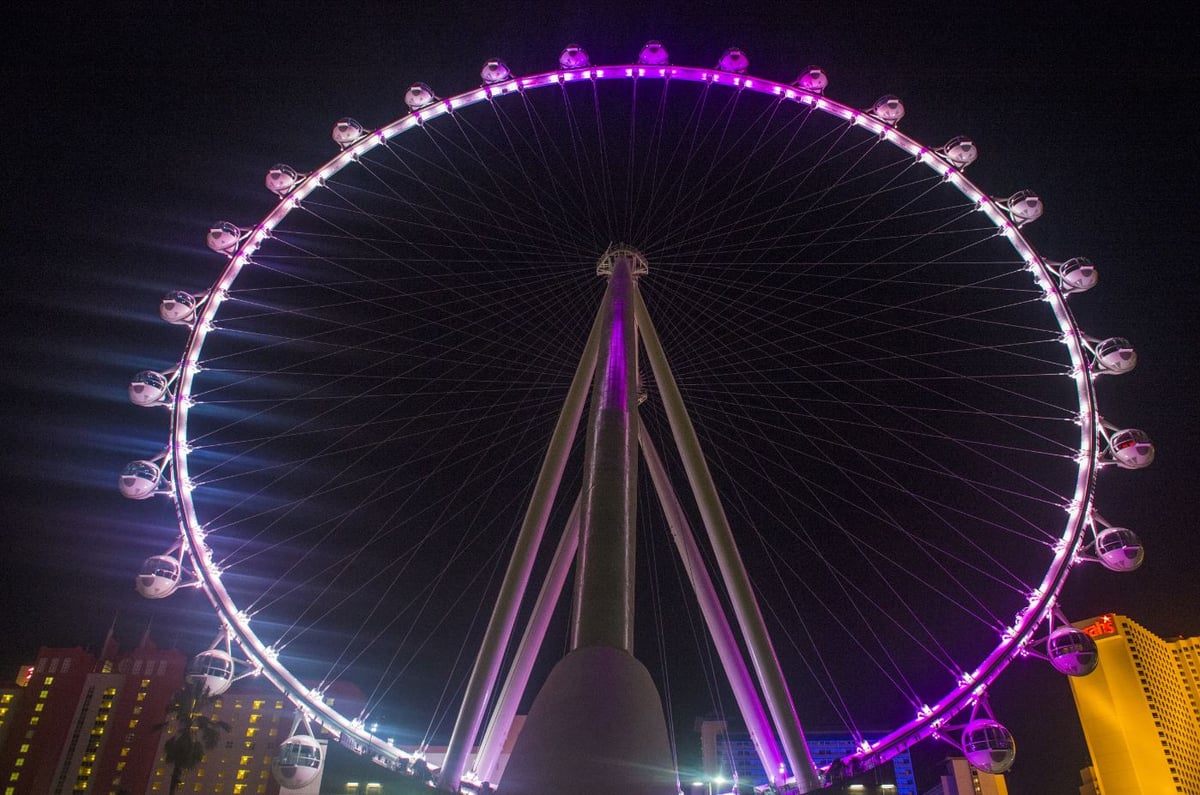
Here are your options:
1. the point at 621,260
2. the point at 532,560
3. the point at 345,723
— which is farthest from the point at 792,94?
the point at 345,723

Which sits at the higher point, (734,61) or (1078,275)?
(734,61)

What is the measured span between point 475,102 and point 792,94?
647cm

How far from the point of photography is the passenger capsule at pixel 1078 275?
14.3 meters

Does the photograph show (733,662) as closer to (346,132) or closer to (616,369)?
(616,369)

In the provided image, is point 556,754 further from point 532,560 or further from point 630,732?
point 532,560

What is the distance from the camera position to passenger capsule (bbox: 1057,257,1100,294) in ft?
46.9

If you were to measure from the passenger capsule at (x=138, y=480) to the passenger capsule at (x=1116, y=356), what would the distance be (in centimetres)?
1660

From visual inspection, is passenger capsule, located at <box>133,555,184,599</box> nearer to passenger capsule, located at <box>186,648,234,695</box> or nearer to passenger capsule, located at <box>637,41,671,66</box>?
passenger capsule, located at <box>186,648,234,695</box>

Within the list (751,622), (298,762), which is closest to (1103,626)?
(751,622)

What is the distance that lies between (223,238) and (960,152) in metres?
14.1

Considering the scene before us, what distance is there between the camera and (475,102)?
16.4m

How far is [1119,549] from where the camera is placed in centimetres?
1243

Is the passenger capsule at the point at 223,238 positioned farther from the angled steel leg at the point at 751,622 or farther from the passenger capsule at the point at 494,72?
the angled steel leg at the point at 751,622

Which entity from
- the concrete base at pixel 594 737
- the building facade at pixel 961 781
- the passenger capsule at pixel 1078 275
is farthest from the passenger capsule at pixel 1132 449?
the building facade at pixel 961 781
